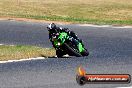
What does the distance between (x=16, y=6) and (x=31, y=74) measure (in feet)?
78.8

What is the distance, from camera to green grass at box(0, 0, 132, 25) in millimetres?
30500

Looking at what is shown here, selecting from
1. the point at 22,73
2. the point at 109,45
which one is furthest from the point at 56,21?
the point at 22,73

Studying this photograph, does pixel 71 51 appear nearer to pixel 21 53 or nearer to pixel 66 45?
pixel 66 45

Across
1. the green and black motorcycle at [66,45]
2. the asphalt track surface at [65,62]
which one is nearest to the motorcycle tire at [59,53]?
the green and black motorcycle at [66,45]

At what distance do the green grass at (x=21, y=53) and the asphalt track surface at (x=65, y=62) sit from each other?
3.08ft

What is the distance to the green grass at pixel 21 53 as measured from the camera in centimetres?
1672

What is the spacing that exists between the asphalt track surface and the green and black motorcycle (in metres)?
0.43

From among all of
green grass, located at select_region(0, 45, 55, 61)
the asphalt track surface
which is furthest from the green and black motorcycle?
green grass, located at select_region(0, 45, 55, 61)

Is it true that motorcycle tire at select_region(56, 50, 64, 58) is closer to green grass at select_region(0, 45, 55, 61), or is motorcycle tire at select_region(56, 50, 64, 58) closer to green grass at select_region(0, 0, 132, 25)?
green grass at select_region(0, 45, 55, 61)

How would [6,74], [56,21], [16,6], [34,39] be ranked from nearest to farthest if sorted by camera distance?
[6,74] → [34,39] → [56,21] → [16,6]

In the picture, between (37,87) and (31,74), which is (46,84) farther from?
(31,74)

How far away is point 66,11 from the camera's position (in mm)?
35688

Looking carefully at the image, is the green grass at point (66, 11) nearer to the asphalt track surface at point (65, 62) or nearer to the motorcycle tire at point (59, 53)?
the asphalt track surface at point (65, 62)

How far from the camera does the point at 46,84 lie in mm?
12773
